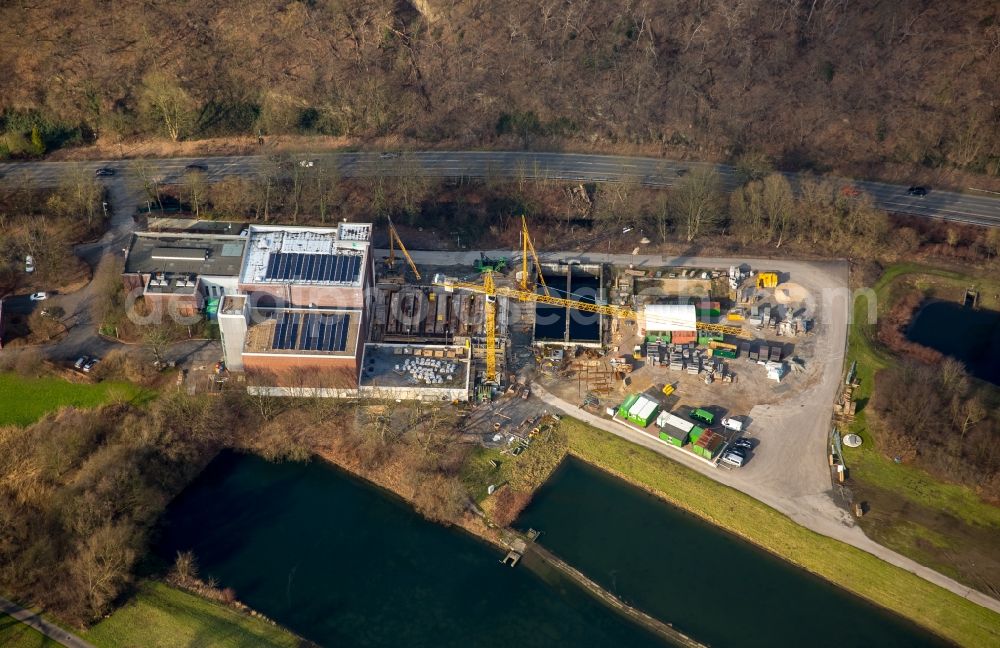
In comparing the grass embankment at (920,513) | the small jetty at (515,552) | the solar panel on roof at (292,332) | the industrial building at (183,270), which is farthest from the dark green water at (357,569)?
the grass embankment at (920,513)

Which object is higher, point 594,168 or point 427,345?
point 594,168

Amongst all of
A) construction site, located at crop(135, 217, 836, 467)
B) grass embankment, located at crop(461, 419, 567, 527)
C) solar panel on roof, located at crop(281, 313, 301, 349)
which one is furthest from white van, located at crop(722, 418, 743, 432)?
solar panel on roof, located at crop(281, 313, 301, 349)

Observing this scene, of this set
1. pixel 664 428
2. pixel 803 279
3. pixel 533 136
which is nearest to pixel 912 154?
pixel 803 279

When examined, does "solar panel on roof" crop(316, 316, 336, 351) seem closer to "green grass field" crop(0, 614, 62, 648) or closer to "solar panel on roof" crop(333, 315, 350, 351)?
"solar panel on roof" crop(333, 315, 350, 351)

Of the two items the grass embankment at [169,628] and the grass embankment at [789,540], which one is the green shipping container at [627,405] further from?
the grass embankment at [169,628]

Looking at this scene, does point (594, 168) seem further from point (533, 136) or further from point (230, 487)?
point (230, 487)
